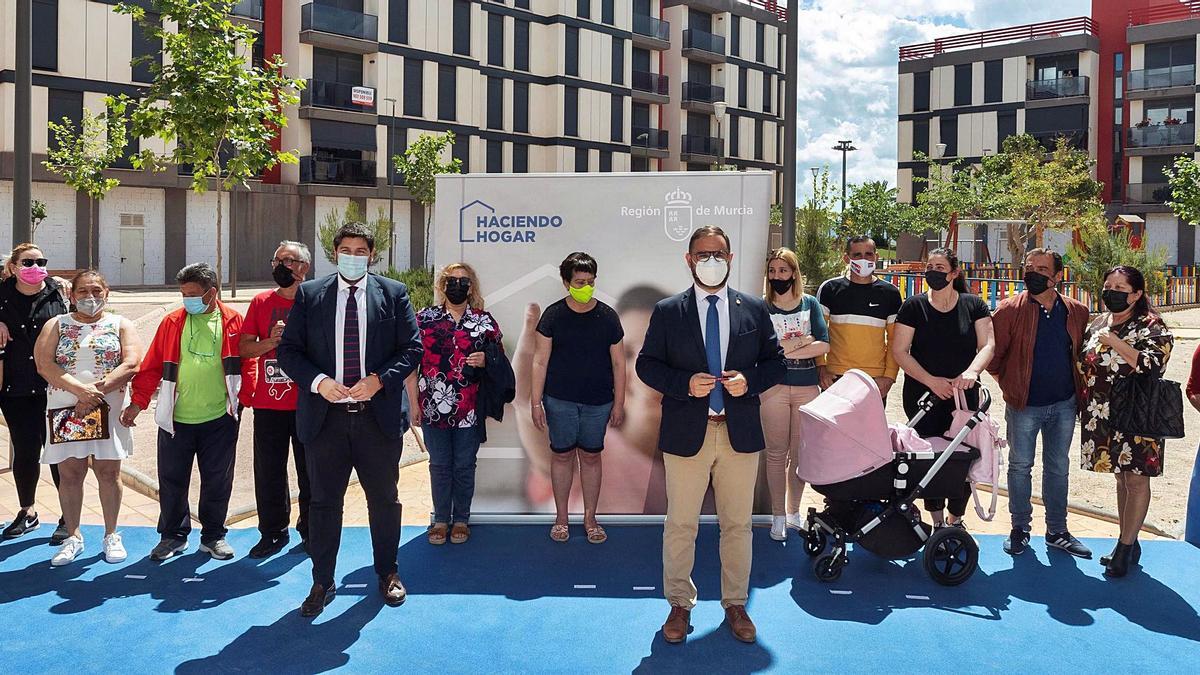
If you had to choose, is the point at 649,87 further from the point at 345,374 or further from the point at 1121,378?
the point at 345,374

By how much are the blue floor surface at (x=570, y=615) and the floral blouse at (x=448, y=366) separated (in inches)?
34.2

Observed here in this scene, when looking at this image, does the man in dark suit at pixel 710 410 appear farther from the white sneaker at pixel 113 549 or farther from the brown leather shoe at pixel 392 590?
the white sneaker at pixel 113 549

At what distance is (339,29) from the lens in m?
43.2

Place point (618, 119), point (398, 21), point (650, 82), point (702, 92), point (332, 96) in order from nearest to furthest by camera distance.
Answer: point (332, 96)
point (398, 21)
point (618, 119)
point (650, 82)
point (702, 92)

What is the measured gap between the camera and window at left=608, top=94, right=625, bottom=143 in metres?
53.7

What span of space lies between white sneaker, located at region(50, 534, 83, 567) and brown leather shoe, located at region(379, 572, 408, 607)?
2.01 metres

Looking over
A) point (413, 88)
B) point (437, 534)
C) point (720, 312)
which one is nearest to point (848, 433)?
point (720, 312)

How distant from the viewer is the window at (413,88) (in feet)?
151

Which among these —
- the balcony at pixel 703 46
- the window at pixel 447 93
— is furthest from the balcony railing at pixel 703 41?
the window at pixel 447 93

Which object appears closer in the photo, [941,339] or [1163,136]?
[941,339]

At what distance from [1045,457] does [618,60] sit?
163 feet

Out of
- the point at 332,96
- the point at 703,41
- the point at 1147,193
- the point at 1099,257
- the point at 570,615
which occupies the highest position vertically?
the point at 703,41

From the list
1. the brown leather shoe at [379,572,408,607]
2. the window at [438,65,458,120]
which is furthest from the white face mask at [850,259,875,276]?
the window at [438,65,458,120]

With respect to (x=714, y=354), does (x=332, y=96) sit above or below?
above
